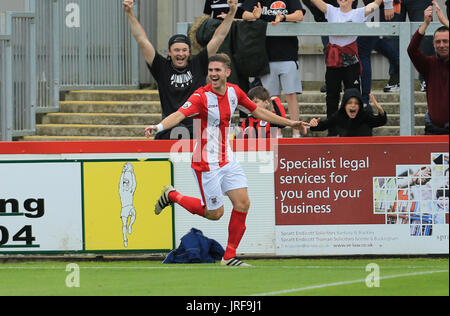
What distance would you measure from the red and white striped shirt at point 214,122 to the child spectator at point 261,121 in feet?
3.14

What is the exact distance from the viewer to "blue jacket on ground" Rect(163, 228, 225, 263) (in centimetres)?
1240

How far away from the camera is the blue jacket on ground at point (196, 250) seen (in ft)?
40.7

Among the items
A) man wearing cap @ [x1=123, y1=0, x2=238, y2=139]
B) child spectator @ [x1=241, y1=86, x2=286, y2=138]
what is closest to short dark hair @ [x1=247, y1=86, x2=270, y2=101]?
child spectator @ [x1=241, y1=86, x2=286, y2=138]

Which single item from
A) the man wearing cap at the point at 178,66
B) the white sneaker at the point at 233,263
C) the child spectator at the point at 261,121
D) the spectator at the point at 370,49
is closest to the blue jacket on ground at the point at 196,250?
the white sneaker at the point at 233,263

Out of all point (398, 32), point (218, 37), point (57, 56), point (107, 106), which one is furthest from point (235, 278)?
point (57, 56)

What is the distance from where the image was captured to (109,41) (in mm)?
18109

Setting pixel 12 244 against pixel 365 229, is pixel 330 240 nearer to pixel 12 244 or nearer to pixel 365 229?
pixel 365 229

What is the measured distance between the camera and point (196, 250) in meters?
12.4

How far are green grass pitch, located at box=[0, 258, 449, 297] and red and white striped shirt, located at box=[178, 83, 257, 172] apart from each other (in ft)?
3.87

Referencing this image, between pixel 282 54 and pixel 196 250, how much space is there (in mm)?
3257

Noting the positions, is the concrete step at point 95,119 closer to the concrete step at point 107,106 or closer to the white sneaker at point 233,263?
the concrete step at point 107,106

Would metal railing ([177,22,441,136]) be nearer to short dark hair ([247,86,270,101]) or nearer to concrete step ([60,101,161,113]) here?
short dark hair ([247,86,270,101])
